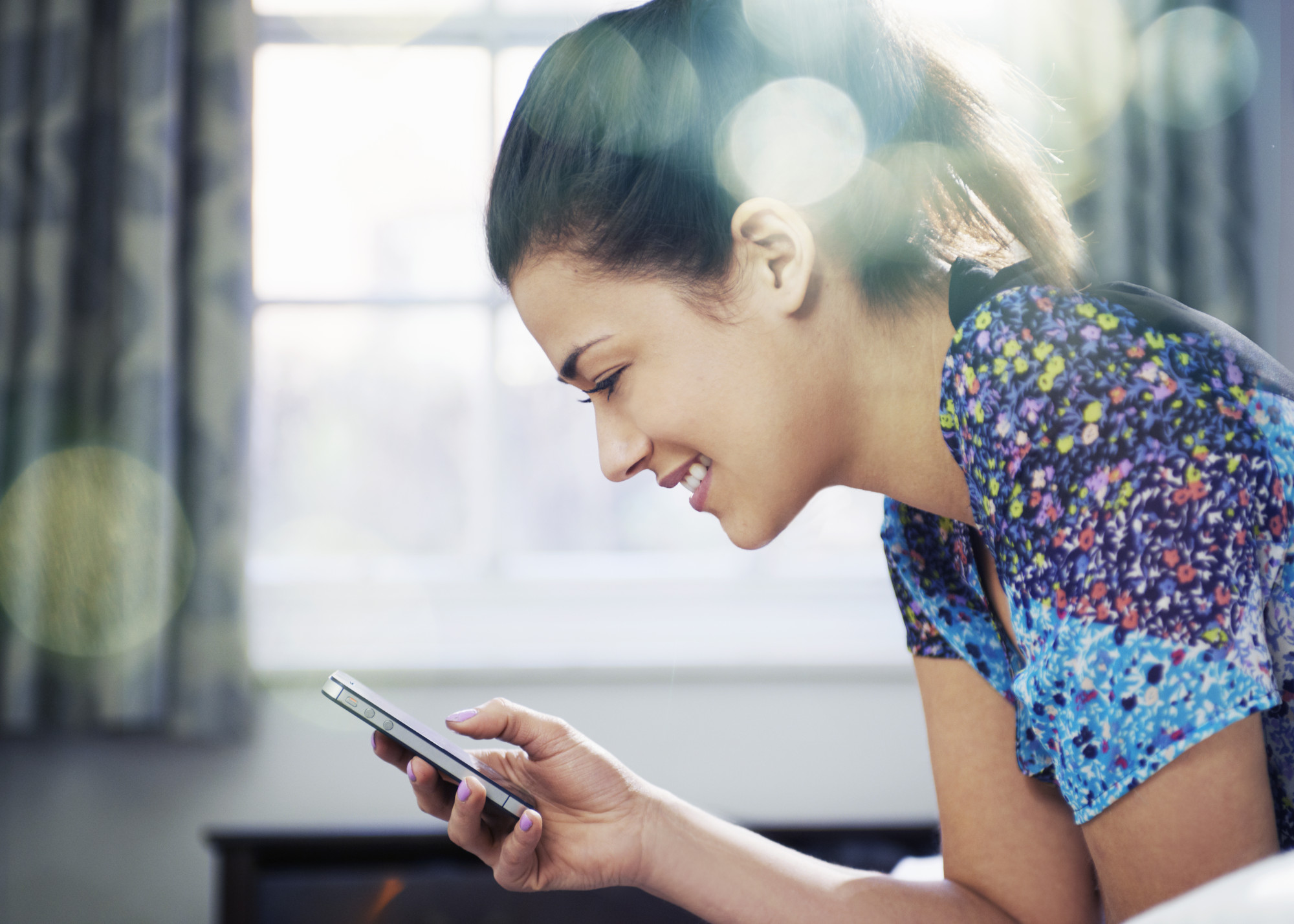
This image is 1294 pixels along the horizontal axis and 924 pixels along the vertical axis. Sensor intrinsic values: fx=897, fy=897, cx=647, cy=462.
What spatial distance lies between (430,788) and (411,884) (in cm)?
83

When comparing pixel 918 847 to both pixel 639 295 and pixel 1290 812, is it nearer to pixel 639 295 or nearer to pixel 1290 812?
pixel 1290 812

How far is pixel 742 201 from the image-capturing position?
2.26ft

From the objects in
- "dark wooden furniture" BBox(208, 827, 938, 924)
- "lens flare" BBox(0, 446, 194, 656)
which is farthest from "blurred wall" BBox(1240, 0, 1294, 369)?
"lens flare" BBox(0, 446, 194, 656)

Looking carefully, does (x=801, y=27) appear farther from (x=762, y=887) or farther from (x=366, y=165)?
(x=366, y=165)

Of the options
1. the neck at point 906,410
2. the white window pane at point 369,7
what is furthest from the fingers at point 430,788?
the white window pane at point 369,7

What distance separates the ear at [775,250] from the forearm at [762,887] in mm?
485

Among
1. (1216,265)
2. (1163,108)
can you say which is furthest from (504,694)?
(1163,108)

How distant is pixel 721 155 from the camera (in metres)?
0.69

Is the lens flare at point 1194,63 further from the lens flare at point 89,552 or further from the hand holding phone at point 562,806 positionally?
the lens flare at point 89,552

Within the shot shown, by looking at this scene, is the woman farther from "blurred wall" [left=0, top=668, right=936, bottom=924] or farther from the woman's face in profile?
"blurred wall" [left=0, top=668, right=936, bottom=924]

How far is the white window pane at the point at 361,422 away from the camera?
198 cm

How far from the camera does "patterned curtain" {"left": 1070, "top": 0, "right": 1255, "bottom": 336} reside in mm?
1782

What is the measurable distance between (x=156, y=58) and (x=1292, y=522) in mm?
1994

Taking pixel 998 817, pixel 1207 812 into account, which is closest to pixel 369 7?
pixel 998 817
